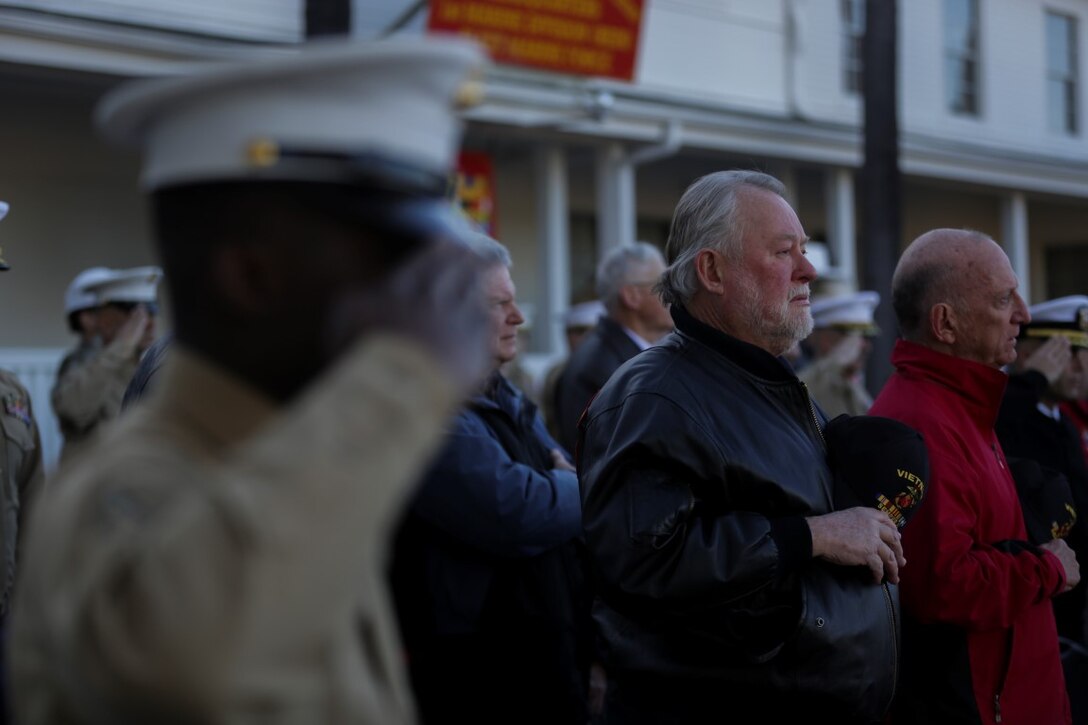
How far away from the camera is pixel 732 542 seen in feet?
9.04

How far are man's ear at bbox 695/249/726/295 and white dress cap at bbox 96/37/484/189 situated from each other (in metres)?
1.84

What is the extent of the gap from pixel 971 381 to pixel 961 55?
13.7m

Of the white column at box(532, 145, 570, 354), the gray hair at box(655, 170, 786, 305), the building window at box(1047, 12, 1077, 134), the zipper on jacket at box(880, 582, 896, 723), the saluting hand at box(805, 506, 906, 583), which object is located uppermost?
the building window at box(1047, 12, 1077, 134)

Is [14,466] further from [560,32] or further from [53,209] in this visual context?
[560,32]

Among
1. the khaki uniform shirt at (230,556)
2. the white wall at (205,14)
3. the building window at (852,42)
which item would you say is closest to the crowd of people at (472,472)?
the khaki uniform shirt at (230,556)

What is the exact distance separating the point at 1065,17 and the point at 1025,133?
2.18 meters

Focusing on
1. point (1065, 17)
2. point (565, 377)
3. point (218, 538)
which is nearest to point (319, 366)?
point (218, 538)

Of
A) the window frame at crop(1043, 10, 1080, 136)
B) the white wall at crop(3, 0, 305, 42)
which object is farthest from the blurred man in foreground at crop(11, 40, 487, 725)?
the window frame at crop(1043, 10, 1080, 136)

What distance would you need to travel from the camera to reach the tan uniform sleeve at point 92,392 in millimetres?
6051

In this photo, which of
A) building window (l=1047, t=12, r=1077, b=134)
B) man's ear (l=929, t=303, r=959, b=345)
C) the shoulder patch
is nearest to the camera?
man's ear (l=929, t=303, r=959, b=345)

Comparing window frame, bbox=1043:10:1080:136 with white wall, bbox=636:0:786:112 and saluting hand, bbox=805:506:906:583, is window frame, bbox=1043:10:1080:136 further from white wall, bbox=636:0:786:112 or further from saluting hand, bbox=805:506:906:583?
saluting hand, bbox=805:506:906:583

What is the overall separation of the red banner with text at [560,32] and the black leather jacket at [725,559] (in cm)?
794

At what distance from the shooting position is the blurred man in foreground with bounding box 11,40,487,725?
115 cm

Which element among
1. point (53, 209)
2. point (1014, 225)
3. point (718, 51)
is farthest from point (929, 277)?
point (1014, 225)
